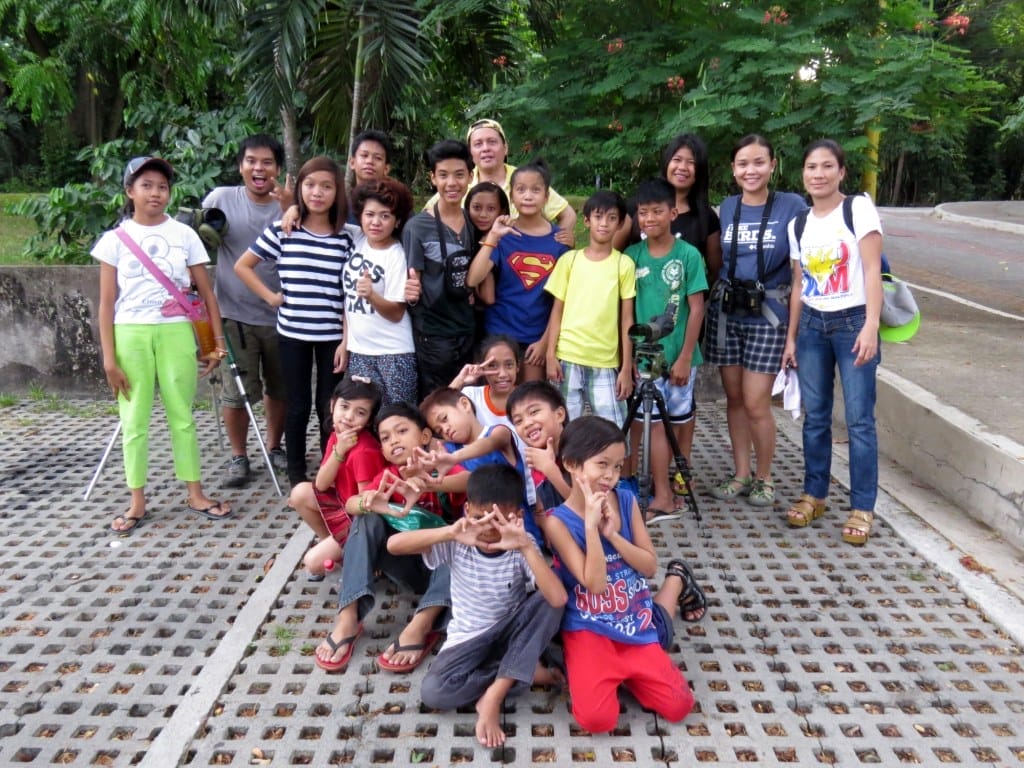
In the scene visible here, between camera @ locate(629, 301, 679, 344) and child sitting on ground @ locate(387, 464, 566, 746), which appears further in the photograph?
camera @ locate(629, 301, 679, 344)

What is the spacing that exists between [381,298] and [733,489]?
2072 millimetres

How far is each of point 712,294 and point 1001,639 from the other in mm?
1970

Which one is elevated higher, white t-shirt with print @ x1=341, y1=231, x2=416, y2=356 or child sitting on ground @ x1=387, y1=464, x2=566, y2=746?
white t-shirt with print @ x1=341, y1=231, x2=416, y2=356

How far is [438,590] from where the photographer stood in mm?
3047

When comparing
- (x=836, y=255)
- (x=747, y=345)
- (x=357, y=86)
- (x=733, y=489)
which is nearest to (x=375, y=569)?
(x=733, y=489)

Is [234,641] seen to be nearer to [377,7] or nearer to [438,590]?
[438,590]

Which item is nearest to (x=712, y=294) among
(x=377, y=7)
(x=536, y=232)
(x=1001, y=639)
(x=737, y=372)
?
(x=737, y=372)

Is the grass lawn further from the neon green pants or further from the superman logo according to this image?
the superman logo

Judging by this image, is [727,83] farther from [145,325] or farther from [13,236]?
[13,236]

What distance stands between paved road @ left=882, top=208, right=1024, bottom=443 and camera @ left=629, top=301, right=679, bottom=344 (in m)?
1.99

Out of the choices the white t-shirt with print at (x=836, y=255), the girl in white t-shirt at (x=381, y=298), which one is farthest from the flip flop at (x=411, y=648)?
the white t-shirt with print at (x=836, y=255)

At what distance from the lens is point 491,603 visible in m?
2.77

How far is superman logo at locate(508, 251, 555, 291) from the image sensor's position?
3957 mm

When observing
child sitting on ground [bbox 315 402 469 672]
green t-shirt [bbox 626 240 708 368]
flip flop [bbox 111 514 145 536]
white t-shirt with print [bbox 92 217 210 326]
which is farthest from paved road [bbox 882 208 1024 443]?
flip flop [bbox 111 514 145 536]
